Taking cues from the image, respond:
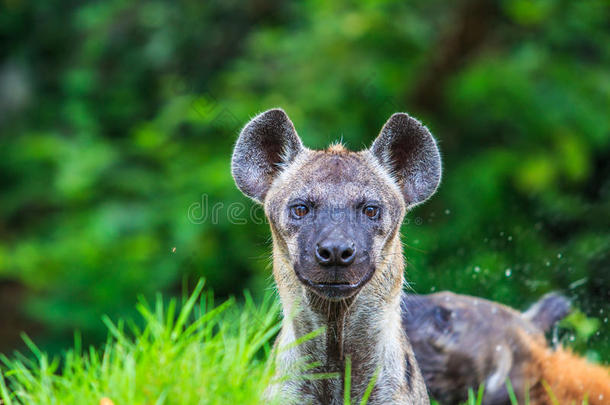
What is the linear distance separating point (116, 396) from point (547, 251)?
16.8ft

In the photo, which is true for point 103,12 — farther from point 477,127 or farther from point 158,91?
point 477,127

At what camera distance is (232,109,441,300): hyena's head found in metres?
3.68

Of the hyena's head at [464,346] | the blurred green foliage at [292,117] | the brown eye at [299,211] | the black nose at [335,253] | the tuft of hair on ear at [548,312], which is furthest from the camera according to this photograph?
the blurred green foliage at [292,117]

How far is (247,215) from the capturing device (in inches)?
307

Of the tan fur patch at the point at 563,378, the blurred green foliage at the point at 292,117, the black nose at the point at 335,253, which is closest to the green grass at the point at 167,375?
the black nose at the point at 335,253

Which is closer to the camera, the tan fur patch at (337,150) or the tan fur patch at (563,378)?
the tan fur patch at (337,150)

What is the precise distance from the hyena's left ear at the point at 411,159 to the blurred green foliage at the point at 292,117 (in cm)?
247

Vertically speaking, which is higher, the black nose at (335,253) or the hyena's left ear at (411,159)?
the hyena's left ear at (411,159)

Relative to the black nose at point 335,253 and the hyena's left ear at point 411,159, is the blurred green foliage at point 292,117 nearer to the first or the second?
the hyena's left ear at point 411,159

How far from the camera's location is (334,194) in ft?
12.8

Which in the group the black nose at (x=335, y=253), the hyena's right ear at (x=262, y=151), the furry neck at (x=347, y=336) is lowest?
the furry neck at (x=347, y=336)

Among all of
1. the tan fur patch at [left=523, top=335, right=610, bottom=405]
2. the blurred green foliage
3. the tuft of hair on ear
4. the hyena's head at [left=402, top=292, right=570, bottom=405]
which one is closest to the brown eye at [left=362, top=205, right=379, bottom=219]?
the hyena's head at [left=402, top=292, right=570, bottom=405]

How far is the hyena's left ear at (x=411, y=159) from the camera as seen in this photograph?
Answer: 173 inches

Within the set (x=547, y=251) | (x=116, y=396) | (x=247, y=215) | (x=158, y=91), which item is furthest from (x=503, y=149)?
(x=116, y=396)
